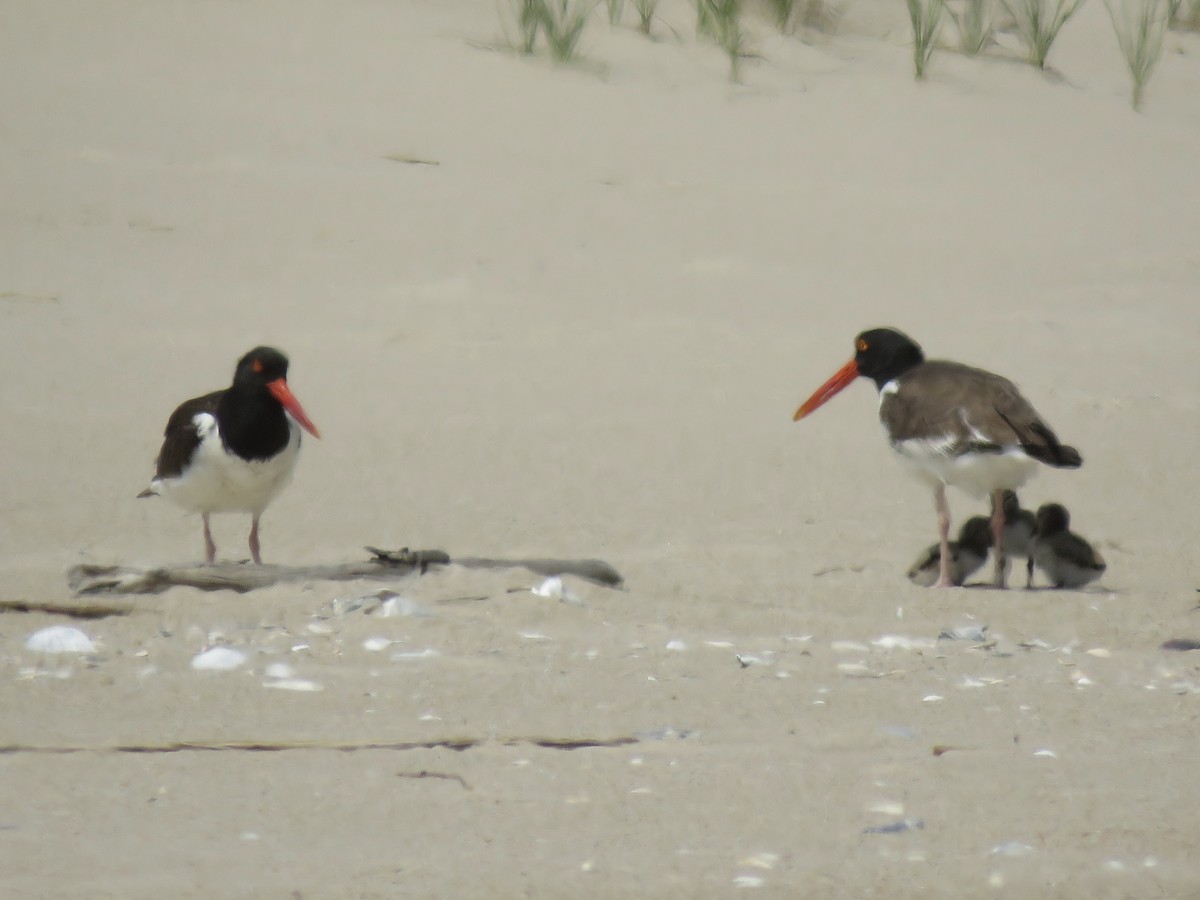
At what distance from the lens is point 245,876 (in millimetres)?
3252

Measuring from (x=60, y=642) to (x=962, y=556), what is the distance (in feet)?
11.8

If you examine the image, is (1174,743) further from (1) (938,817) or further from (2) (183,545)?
(2) (183,545)

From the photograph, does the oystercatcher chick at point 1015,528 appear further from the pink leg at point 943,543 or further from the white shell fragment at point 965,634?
the white shell fragment at point 965,634

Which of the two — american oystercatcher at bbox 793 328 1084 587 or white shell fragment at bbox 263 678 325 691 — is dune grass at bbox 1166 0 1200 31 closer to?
american oystercatcher at bbox 793 328 1084 587

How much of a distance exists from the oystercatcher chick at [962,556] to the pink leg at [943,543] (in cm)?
4

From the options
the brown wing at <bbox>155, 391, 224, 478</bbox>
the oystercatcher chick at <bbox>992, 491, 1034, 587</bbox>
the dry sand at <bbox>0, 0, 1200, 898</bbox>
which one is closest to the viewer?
the dry sand at <bbox>0, 0, 1200, 898</bbox>

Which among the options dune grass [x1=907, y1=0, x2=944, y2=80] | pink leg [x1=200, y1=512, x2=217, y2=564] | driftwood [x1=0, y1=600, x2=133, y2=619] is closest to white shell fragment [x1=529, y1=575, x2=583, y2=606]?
driftwood [x1=0, y1=600, x2=133, y2=619]

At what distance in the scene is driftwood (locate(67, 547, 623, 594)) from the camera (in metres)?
5.39

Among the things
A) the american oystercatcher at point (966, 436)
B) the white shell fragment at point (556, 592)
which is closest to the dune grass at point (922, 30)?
the american oystercatcher at point (966, 436)

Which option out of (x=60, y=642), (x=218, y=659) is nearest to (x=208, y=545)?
(x=60, y=642)

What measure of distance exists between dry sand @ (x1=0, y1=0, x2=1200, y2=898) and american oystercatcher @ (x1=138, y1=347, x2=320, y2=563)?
33 cm

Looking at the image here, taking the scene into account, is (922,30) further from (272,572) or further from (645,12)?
(272,572)

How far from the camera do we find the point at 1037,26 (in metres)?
13.3

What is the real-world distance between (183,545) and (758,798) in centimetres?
389
